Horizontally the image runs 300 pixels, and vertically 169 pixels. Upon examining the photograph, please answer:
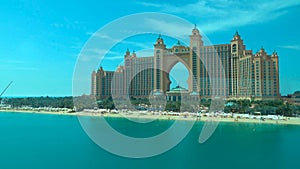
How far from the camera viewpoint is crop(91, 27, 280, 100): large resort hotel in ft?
81.0

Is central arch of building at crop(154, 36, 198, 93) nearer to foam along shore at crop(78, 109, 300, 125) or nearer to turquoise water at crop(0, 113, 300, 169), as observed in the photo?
foam along shore at crop(78, 109, 300, 125)

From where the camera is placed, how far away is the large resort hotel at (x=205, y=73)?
24.7 meters

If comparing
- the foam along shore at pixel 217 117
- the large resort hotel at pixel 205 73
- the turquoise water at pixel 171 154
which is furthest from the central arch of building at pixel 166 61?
the turquoise water at pixel 171 154

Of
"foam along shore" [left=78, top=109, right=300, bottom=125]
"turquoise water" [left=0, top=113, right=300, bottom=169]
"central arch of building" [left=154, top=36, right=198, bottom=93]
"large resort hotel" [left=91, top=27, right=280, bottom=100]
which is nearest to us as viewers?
"turquoise water" [left=0, top=113, right=300, bottom=169]

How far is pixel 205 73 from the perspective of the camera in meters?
27.6

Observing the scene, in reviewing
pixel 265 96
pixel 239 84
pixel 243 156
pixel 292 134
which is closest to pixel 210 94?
pixel 239 84

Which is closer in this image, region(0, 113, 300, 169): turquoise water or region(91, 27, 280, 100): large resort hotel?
region(0, 113, 300, 169): turquoise water

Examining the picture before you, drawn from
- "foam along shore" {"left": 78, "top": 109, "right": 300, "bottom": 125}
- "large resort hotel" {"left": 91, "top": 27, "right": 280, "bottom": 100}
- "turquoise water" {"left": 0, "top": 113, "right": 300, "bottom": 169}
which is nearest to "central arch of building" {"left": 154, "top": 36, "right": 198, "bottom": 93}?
"large resort hotel" {"left": 91, "top": 27, "right": 280, "bottom": 100}

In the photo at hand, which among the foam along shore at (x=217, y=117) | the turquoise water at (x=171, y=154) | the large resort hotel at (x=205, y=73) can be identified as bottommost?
the turquoise water at (x=171, y=154)

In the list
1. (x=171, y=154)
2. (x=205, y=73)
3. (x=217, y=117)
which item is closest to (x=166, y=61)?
(x=205, y=73)

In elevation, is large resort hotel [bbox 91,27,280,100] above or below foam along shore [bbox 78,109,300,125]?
above

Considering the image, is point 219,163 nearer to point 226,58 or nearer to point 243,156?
point 243,156

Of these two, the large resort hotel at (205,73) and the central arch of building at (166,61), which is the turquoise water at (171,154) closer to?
the large resort hotel at (205,73)

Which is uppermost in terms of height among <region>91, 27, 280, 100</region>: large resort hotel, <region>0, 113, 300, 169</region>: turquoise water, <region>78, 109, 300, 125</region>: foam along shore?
<region>91, 27, 280, 100</region>: large resort hotel
